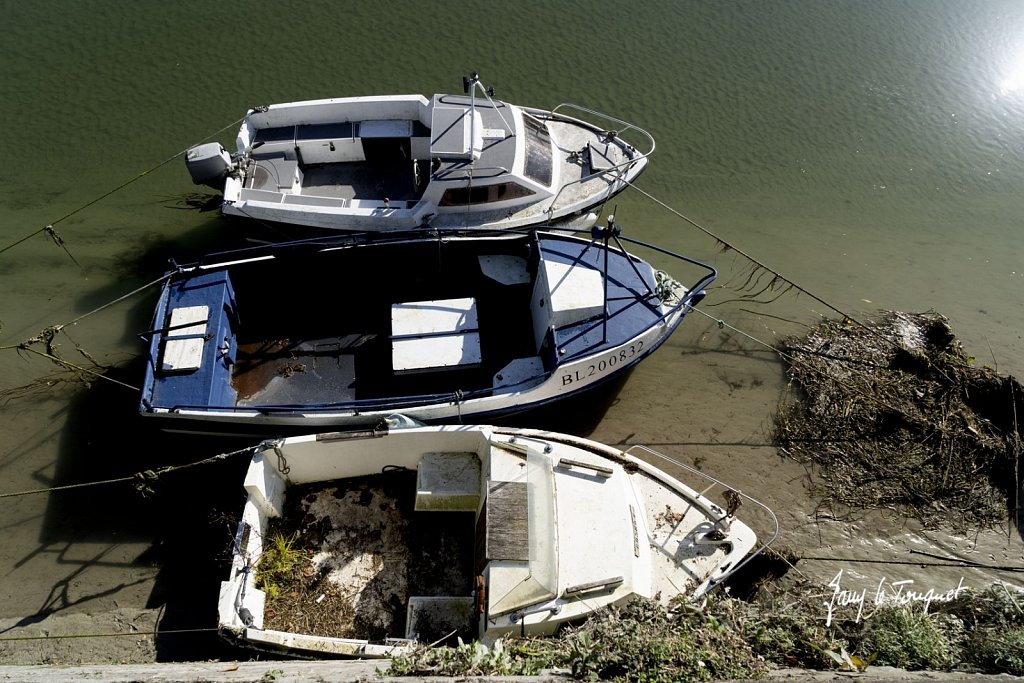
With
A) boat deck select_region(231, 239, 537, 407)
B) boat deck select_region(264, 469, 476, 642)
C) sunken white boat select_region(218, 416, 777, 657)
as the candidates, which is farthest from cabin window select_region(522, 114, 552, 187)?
boat deck select_region(264, 469, 476, 642)

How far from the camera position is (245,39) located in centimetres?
→ 1391

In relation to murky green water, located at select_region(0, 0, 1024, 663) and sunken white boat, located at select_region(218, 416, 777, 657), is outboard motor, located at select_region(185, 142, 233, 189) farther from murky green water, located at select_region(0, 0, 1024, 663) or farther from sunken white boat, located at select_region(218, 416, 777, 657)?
sunken white boat, located at select_region(218, 416, 777, 657)

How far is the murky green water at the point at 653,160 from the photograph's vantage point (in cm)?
980

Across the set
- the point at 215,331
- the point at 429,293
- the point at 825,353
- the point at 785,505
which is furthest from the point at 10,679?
the point at 825,353

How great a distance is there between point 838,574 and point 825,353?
3851 mm

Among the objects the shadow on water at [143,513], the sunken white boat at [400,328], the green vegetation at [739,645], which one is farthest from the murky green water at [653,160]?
the green vegetation at [739,645]

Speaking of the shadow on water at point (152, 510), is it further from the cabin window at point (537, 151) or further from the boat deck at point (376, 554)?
the cabin window at point (537, 151)

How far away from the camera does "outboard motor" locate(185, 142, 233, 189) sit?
9.30 metres

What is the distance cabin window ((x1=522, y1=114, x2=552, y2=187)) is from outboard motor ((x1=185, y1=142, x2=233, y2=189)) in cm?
481

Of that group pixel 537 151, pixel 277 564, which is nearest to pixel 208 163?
pixel 537 151

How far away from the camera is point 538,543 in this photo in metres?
6.35

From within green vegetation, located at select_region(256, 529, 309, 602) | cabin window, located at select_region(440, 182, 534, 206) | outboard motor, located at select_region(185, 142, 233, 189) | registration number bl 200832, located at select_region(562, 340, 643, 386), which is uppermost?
outboard motor, located at select_region(185, 142, 233, 189)

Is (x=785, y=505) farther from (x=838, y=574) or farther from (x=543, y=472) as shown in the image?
(x=543, y=472)
